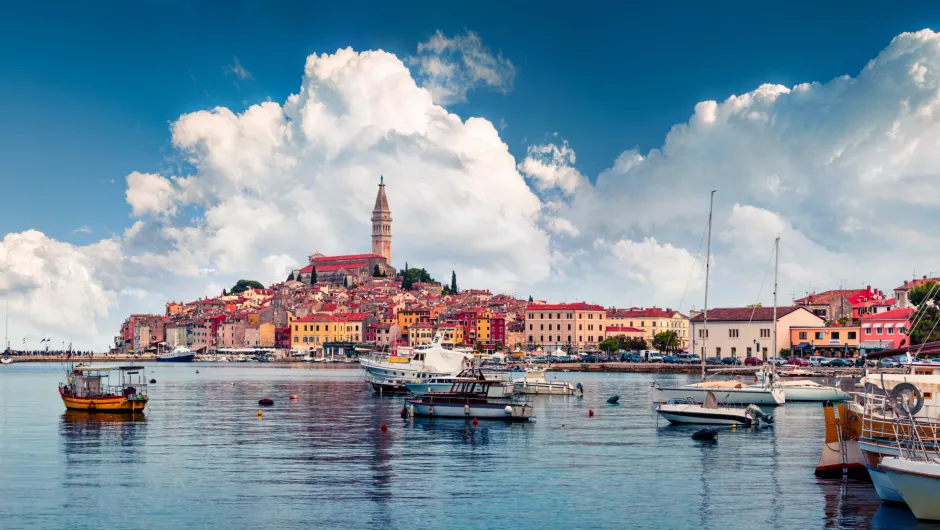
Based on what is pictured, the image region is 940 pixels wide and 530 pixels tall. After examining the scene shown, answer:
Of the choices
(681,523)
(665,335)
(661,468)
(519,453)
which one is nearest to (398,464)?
(519,453)

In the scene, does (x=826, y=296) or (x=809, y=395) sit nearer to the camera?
(x=809, y=395)

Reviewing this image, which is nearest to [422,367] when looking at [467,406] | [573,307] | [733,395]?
[467,406]

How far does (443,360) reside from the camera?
75.9 metres

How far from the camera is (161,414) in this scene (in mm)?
57312

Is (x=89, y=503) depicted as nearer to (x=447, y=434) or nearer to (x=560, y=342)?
(x=447, y=434)

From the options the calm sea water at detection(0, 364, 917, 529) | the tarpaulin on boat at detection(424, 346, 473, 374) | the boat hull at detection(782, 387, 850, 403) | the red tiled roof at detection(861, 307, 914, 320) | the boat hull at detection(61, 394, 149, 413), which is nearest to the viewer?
the calm sea water at detection(0, 364, 917, 529)

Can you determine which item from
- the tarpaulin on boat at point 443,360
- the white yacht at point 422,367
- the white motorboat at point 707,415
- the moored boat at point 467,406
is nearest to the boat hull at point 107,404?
the moored boat at point 467,406

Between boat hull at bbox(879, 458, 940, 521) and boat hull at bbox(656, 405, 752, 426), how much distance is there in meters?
26.9

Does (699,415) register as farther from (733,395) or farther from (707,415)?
(733,395)

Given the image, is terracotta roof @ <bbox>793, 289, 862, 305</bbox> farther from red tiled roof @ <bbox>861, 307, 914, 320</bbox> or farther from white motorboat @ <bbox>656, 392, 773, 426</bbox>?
white motorboat @ <bbox>656, 392, 773, 426</bbox>

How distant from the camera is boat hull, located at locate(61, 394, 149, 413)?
179ft

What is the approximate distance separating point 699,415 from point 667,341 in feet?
378

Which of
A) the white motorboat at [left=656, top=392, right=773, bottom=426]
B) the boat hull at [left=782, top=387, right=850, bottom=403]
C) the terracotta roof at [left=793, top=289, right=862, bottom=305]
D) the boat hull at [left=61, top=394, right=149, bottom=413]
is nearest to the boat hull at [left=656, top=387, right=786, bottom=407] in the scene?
the boat hull at [left=782, top=387, right=850, bottom=403]

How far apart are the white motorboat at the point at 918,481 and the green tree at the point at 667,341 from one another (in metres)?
141
